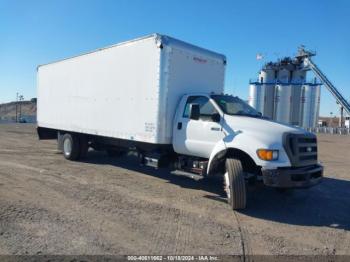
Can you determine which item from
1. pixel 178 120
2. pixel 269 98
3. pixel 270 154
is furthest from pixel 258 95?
pixel 270 154

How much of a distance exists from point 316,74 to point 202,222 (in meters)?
68.9

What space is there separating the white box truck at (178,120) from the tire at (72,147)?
4cm

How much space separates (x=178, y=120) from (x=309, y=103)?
54.1m

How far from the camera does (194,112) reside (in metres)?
8.06

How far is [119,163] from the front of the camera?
12.2m

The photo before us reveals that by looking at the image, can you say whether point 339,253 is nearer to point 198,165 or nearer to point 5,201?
point 198,165

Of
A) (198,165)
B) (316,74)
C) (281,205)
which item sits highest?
(316,74)

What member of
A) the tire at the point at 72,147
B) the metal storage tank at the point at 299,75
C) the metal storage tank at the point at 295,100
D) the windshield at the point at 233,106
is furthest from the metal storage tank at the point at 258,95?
the windshield at the point at 233,106

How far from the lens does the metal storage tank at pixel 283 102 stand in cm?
5919

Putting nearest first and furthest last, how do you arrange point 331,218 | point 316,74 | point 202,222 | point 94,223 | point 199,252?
point 199,252
point 94,223
point 202,222
point 331,218
point 316,74

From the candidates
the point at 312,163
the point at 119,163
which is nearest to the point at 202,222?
the point at 312,163

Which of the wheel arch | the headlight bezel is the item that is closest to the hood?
the headlight bezel

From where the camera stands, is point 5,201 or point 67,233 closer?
point 67,233

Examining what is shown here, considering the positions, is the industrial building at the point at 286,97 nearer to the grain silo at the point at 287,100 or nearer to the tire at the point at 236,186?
the grain silo at the point at 287,100
